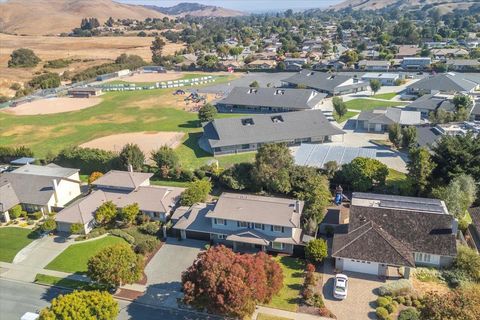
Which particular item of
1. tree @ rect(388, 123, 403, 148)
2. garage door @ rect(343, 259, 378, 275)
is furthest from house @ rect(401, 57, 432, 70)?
garage door @ rect(343, 259, 378, 275)

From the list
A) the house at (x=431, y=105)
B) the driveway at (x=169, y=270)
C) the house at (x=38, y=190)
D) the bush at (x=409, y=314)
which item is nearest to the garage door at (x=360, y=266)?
the bush at (x=409, y=314)

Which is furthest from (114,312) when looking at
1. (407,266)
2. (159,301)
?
(407,266)

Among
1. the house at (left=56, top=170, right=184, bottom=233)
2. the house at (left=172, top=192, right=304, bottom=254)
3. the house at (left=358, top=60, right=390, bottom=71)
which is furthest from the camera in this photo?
the house at (left=358, top=60, right=390, bottom=71)

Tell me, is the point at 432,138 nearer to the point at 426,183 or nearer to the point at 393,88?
the point at 426,183

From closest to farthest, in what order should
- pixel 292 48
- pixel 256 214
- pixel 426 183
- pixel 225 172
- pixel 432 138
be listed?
pixel 256 214
pixel 426 183
pixel 225 172
pixel 432 138
pixel 292 48

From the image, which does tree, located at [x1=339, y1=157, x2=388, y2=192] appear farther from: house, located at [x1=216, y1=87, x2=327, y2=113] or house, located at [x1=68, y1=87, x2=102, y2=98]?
house, located at [x1=68, y1=87, x2=102, y2=98]
